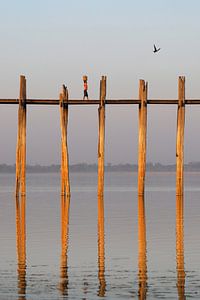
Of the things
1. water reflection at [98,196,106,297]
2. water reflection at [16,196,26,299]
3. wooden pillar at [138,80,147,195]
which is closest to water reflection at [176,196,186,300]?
water reflection at [98,196,106,297]

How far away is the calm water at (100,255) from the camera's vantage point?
38.8 feet

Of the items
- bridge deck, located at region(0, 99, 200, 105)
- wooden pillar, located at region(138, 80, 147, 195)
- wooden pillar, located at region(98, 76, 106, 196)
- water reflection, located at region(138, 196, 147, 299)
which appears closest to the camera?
water reflection, located at region(138, 196, 147, 299)

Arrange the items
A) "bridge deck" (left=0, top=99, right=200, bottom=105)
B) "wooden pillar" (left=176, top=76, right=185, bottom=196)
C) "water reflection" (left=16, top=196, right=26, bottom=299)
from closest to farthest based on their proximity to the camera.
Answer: "water reflection" (left=16, top=196, right=26, bottom=299) < "bridge deck" (left=0, top=99, right=200, bottom=105) < "wooden pillar" (left=176, top=76, right=185, bottom=196)

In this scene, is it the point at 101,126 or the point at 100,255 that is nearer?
the point at 100,255

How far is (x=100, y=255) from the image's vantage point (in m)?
15.2

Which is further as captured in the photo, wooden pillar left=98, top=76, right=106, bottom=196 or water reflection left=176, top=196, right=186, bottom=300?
wooden pillar left=98, top=76, right=106, bottom=196

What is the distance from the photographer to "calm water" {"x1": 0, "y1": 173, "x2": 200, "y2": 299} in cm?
1184

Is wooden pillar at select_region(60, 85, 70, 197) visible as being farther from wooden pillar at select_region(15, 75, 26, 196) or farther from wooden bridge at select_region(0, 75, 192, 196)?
wooden pillar at select_region(15, 75, 26, 196)

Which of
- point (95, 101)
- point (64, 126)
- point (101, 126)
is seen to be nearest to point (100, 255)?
point (101, 126)

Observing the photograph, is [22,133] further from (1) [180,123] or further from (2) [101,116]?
(1) [180,123]

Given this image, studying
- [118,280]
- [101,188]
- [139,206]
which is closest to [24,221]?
[139,206]

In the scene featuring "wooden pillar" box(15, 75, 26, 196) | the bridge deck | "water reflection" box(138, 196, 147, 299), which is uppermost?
the bridge deck

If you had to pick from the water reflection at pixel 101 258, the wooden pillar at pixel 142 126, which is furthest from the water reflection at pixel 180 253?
the wooden pillar at pixel 142 126

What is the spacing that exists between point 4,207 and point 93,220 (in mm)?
6656
